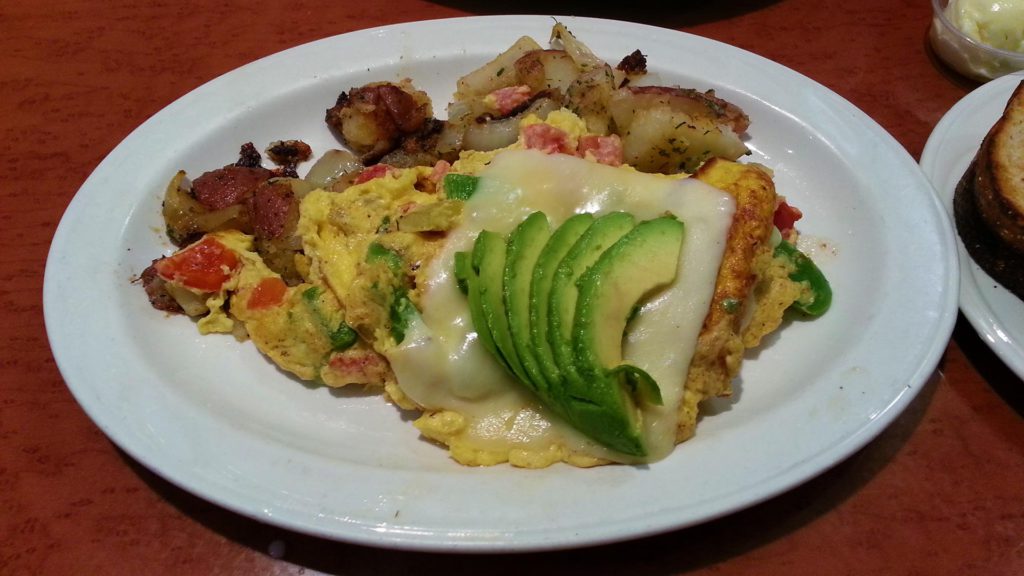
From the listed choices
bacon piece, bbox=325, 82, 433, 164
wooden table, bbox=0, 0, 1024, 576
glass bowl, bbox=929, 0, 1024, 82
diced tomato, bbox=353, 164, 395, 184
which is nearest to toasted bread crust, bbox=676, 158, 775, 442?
wooden table, bbox=0, 0, 1024, 576

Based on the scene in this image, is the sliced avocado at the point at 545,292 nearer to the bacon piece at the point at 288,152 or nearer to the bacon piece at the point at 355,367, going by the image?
the bacon piece at the point at 355,367

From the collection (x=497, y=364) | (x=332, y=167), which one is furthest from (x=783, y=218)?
(x=332, y=167)

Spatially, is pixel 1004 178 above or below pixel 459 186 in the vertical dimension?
below

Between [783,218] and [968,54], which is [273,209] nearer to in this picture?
[783,218]

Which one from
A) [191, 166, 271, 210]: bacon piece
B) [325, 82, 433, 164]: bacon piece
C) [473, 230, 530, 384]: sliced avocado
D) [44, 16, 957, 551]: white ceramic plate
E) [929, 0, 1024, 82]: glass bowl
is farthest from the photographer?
[929, 0, 1024, 82]: glass bowl

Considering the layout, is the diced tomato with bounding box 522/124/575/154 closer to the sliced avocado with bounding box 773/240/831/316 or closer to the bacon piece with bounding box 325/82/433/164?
the bacon piece with bounding box 325/82/433/164

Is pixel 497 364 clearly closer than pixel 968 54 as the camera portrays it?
Yes

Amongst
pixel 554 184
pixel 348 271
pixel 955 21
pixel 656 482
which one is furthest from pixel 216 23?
pixel 955 21
